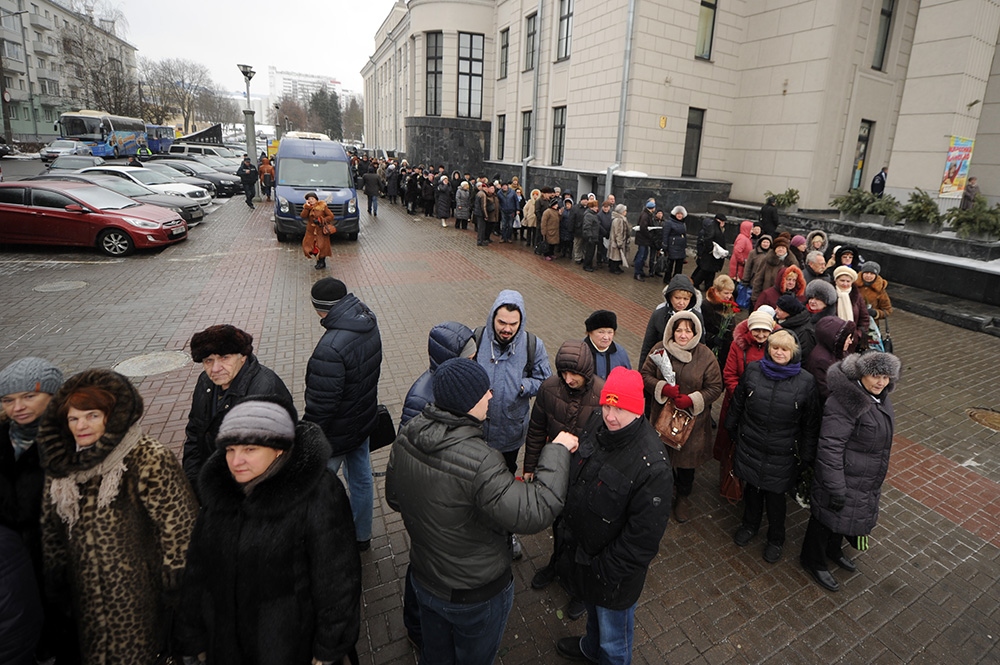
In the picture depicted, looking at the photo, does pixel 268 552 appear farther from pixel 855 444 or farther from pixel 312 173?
pixel 312 173

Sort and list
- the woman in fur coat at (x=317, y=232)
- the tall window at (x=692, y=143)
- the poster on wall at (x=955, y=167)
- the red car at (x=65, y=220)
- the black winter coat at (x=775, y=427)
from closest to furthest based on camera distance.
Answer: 1. the black winter coat at (x=775, y=427)
2. the woman in fur coat at (x=317, y=232)
3. the red car at (x=65, y=220)
4. the poster on wall at (x=955, y=167)
5. the tall window at (x=692, y=143)

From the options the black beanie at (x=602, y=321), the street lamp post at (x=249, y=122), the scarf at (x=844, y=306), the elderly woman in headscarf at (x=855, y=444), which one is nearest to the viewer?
the elderly woman in headscarf at (x=855, y=444)

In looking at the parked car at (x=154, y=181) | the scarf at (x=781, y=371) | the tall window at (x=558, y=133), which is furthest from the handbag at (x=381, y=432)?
the tall window at (x=558, y=133)

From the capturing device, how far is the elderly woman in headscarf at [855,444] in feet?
11.1

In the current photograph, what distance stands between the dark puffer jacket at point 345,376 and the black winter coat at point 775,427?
2.68m

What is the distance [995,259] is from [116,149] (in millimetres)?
46329

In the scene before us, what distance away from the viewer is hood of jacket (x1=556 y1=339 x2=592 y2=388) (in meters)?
3.41

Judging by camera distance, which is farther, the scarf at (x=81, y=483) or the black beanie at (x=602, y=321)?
the black beanie at (x=602, y=321)

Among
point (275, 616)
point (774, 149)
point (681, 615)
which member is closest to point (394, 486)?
point (275, 616)

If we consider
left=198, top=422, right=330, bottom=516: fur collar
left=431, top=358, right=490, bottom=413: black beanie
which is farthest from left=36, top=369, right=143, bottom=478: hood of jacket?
left=431, top=358, right=490, bottom=413: black beanie

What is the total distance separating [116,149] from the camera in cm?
3650

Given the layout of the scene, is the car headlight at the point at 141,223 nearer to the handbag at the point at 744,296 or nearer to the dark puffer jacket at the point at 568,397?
the dark puffer jacket at the point at 568,397

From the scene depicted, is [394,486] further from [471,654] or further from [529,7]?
[529,7]

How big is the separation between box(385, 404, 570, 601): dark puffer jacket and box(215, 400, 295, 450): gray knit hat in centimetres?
47
